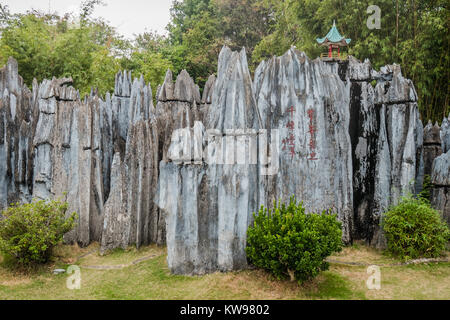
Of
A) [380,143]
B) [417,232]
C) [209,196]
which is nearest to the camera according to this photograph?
[209,196]

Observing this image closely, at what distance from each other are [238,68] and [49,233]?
5.08 m

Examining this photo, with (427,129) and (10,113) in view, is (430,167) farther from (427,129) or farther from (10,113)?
(10,113)

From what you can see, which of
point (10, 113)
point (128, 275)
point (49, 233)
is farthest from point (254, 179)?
point (10, 113)

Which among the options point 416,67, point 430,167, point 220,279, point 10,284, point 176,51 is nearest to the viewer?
point 220,279

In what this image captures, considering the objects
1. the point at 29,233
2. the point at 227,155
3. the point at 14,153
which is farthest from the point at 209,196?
the point at 14,153

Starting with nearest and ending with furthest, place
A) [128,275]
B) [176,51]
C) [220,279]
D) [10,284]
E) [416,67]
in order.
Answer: [220,279], [10,284], [128,275], [416,67], [176,51]

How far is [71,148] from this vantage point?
9148 mm

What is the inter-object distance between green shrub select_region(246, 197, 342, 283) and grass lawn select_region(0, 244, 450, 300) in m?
0.35

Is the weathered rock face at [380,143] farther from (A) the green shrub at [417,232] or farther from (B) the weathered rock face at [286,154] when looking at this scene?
(A) the green shrub at [417,232]

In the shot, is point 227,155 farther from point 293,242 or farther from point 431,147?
point 431,147

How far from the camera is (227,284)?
248 inches

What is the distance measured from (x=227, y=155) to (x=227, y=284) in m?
2.30

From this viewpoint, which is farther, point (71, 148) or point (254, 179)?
point (71, 148)

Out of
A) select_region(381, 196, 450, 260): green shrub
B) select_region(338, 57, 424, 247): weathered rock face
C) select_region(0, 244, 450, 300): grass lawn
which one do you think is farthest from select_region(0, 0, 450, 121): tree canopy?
select_region(0, 244, 450, 300): grass lawn
